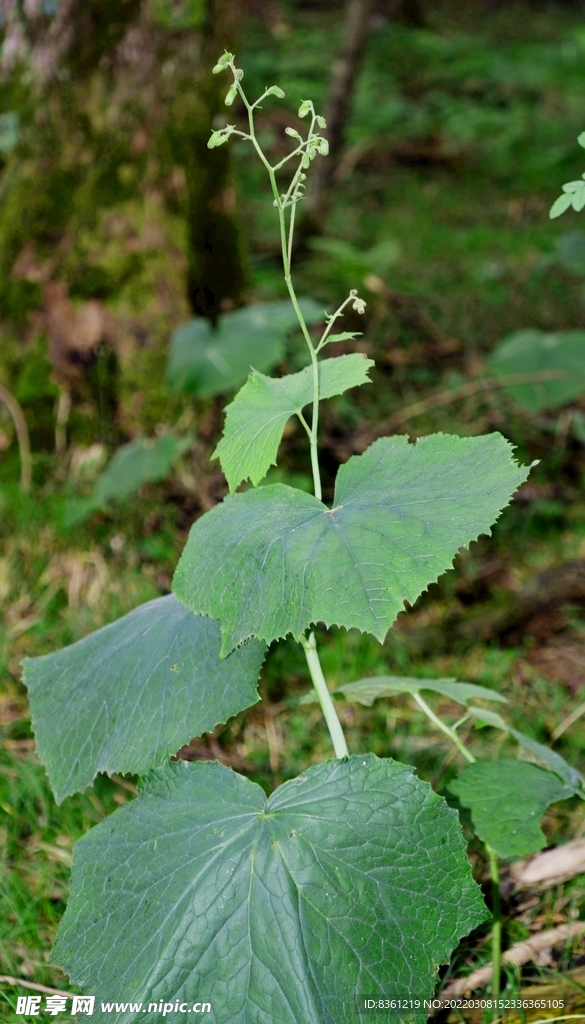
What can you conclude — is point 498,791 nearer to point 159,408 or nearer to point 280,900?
point 280,900

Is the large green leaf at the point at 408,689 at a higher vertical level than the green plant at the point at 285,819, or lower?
lower

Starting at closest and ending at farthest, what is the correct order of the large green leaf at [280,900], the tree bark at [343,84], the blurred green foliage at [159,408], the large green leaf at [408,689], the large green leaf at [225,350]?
the large green leaf at [280,900]
the large green leaf at [408,689]
the blurred green foliage at [159,408]
the large green leaf at [225,350]
the tree bark at [343,84]

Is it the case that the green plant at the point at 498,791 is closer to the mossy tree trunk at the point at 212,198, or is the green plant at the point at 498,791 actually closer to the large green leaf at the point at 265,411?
the large green leaf at the point at 265,411

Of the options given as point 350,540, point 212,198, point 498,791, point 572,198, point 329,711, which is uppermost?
point 572,198

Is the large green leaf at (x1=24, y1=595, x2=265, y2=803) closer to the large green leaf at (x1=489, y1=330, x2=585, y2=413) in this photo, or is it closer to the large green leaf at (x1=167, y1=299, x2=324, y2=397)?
the large green leaf at (x1=167, y1=299, x2=324, y2=397)

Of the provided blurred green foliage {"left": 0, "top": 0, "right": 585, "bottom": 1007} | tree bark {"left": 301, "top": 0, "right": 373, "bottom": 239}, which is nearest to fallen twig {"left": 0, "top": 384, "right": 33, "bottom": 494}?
blurred green foliage {"left": 0, "top": 0, "right": 585, "bottom": 1007}

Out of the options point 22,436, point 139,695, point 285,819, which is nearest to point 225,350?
point 22,436

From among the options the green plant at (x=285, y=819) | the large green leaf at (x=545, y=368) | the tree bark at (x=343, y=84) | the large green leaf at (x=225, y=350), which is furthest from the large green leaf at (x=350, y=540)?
the tree bark at (x=343, y=84)
